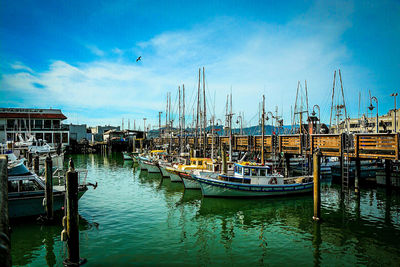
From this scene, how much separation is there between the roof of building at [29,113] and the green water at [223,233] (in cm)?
6519

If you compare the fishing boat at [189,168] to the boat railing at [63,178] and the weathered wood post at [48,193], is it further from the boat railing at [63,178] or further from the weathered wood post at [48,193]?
the weathered wood post at [48,193]

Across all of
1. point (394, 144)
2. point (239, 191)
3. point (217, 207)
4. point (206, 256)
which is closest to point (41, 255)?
point (206, 256)

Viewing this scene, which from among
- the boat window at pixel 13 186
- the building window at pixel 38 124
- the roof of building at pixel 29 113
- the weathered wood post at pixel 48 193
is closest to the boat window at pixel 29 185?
the boat window at pixel 13 186

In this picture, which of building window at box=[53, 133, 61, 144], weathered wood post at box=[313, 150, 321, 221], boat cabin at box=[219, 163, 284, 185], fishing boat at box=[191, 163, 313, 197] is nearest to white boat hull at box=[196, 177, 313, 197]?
fishing boat at box=[191, 163, 313, 197]

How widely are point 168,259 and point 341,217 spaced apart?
14057mm

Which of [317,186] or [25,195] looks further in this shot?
[317,186]

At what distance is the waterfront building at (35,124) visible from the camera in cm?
7350

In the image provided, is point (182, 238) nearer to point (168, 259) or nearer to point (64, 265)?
point (168, 259)

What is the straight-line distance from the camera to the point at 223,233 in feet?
55.1

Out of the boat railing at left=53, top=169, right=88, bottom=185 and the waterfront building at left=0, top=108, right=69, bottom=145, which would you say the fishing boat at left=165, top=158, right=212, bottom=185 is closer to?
the boat railing at left=53, top=169, right=88, bottom=185

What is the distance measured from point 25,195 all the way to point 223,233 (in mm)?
13640

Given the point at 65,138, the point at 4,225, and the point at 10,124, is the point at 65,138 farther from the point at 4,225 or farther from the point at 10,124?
the point at 4,225

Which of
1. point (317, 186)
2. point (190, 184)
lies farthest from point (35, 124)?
point (317, 186)

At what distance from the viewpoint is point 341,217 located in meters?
19.7
